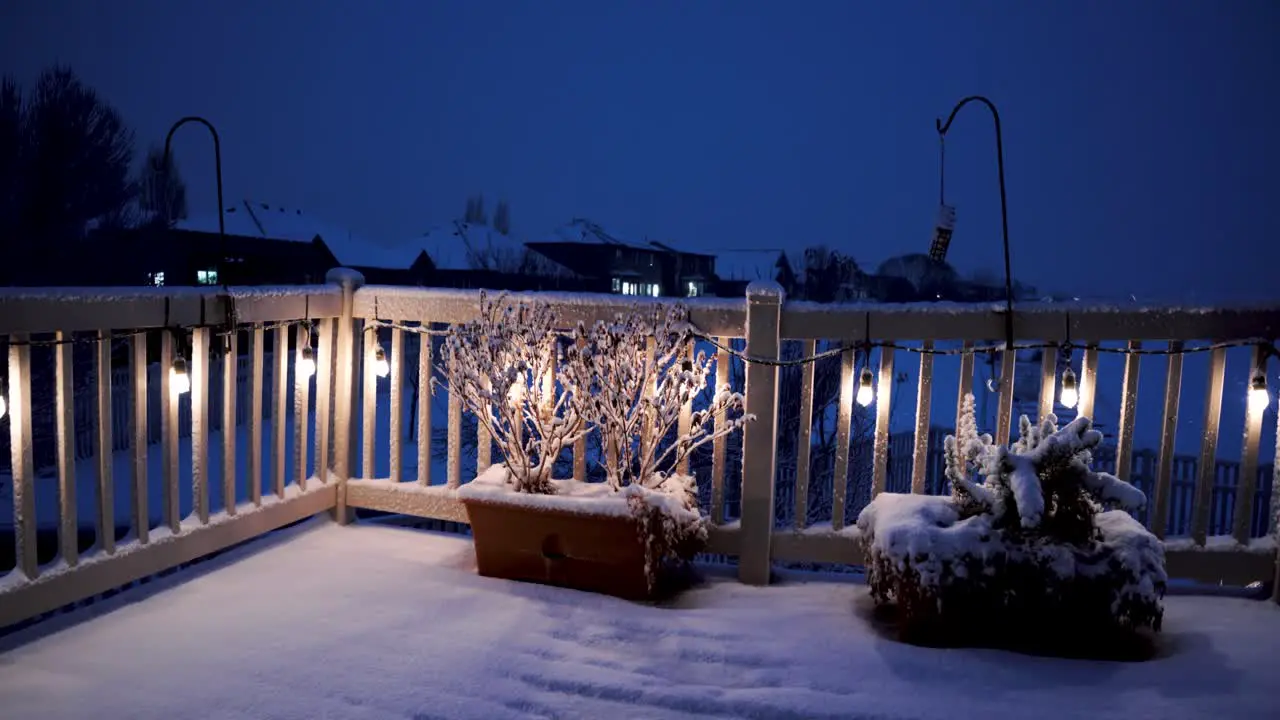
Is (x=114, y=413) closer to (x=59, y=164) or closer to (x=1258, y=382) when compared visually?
(x=59, y=164)

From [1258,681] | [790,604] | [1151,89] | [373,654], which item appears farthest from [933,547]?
[1151,89]

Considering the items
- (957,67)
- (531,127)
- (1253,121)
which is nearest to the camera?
(1253,121)

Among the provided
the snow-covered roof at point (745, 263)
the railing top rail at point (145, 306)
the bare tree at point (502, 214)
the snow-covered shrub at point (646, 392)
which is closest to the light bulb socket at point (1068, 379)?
the snow-covered shrub at point (646, 392)

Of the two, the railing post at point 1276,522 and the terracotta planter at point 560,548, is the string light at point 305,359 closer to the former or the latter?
the terracotta planter at point 560,548

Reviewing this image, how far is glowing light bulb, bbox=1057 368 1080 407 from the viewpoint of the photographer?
11.0 ft

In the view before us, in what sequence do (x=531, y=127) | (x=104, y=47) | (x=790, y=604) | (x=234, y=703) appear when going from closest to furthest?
(x=234, y=703) → (x=790, y=604) → (x=104, y=47) → (x=531, y=127)

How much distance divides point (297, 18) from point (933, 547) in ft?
252

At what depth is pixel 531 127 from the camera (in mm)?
80250

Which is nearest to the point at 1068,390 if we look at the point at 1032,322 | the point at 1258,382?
the point at 1032,322

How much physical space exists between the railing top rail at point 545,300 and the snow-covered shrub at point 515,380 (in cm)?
12

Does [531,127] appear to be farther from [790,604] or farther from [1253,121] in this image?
[790,604]

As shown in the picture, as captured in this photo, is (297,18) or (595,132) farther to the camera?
(595,132)

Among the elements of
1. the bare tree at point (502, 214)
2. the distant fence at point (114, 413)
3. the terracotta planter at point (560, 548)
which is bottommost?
the distant fence at point (114, 413)

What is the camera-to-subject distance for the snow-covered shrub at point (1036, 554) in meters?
2.96
